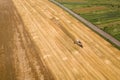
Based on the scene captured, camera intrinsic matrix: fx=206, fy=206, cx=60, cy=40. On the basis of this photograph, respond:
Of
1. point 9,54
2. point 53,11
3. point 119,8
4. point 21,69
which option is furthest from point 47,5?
point 21,69

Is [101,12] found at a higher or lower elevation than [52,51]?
lower

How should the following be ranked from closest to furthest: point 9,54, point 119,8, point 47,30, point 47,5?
1. point 9,54
2. point 47,30
3. point 119,8
4. point 47,5

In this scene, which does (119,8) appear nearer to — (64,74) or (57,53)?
(57,53)

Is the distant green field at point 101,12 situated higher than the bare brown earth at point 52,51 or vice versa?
the bare brown earth at point 52,51

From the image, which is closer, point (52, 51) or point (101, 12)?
point (52, 51)
